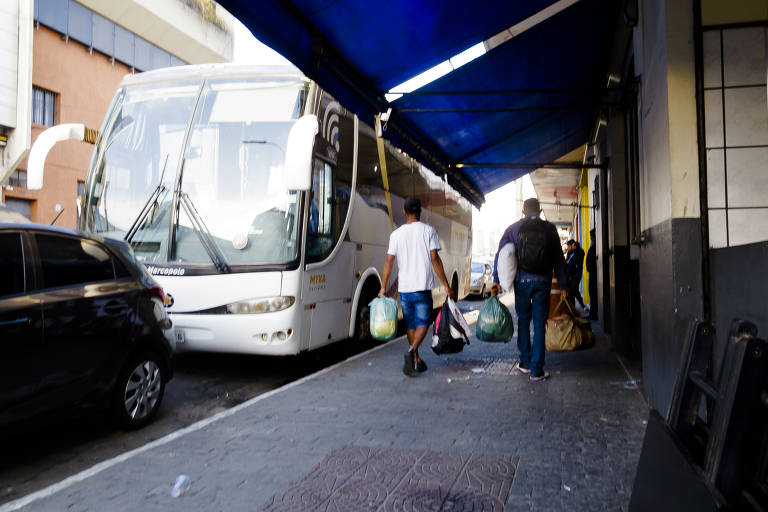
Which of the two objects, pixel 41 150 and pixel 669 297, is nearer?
pixel 669 297

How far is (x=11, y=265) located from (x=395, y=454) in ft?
9.96

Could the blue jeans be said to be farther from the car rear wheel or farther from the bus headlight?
the car rear wheel

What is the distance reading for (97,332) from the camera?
4.80 metres

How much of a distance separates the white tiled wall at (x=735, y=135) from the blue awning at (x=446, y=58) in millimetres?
2577

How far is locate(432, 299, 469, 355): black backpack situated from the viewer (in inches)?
265

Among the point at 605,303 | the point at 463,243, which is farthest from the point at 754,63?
the point at 463,243

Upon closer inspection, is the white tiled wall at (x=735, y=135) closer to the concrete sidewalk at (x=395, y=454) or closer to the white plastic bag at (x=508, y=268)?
the concrete sidewalk at (x=395, y=454)

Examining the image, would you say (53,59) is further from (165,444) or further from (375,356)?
(165,444)

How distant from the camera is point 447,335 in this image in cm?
674

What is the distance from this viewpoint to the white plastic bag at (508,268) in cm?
677

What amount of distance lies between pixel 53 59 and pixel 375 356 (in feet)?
68.1

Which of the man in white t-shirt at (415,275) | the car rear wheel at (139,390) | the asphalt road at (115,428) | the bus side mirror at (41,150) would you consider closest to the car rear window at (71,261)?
the car rear wheel at (139,390)

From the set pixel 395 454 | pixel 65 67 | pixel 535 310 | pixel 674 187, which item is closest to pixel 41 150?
pixel 395 454

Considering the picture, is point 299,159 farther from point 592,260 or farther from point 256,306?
point 592,260
